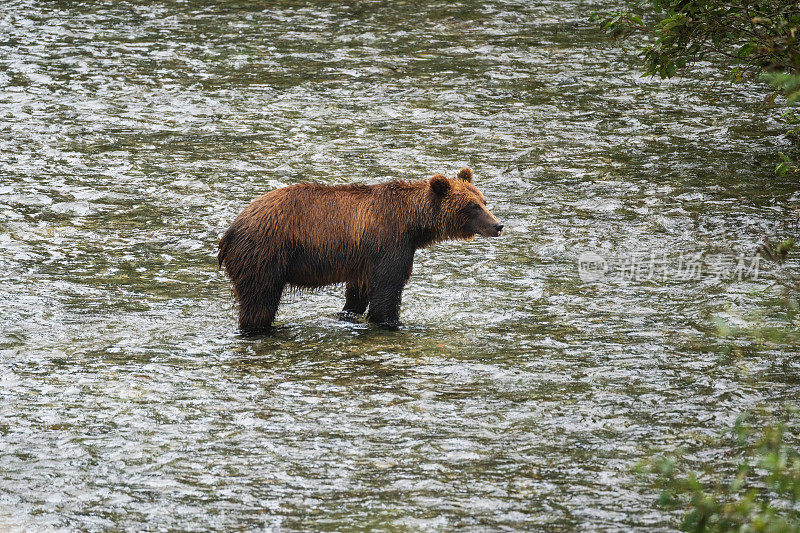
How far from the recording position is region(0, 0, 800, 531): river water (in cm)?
741

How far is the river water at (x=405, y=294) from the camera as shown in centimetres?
741

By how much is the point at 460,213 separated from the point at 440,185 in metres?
0.36

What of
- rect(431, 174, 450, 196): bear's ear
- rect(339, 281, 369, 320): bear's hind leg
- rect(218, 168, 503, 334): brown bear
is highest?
rect(431, 174, 450, 196): bear's ear

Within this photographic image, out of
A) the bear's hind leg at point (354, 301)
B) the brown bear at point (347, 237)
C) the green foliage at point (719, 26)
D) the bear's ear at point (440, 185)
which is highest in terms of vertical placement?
Answer: the green foliage at point (719, 26)

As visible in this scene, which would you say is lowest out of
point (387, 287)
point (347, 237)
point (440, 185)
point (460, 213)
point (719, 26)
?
point (387, 287)

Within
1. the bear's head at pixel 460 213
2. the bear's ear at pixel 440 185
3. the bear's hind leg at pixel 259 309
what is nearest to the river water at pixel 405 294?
the bear's hind leg at pixel 259 309

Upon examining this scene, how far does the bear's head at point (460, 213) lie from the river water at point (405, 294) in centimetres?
82

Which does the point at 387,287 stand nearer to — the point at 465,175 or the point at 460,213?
the point at 460,213

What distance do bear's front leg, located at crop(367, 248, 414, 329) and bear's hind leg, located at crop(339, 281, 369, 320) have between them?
33cm

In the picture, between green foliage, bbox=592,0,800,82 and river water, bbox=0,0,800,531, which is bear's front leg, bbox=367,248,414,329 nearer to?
river water, bbox=0,0,800,531

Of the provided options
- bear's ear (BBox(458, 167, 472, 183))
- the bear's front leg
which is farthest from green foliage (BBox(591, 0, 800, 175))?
the bear's front leg

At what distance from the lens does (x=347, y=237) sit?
1054cm

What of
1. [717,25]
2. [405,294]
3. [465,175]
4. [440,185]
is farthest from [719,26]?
[405,294]

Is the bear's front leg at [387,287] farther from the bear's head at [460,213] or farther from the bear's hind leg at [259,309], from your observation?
the bear's hind leg at [259,309]
